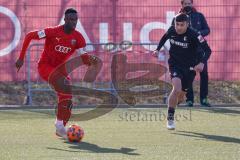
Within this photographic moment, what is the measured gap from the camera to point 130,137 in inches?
372

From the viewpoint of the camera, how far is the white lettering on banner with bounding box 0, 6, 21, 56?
47.5 ft

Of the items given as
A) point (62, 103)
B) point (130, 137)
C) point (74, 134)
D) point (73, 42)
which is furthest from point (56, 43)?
point (130, 137)

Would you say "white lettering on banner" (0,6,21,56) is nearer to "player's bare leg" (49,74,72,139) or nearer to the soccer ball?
"player's bare leg" (49,74,72,139)

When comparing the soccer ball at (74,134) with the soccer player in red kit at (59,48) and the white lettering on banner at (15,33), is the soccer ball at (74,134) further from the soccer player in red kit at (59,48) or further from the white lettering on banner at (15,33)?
the white lettering on banner at (15,33)

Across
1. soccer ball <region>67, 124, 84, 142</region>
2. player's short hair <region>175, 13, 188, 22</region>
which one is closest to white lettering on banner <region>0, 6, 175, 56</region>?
player's short hair <region>175, 13, 188, 22</region>

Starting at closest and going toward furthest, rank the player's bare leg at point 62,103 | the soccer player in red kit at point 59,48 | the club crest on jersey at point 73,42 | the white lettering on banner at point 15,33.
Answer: the player's bare leg at point 62,103 < the soccer player in red kit at point 59,48 < the club crest on jersey at point 73,42 < the white lettering on banner at point 15,33

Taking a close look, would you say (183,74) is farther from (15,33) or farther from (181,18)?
(15,33)

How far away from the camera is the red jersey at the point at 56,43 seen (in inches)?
380

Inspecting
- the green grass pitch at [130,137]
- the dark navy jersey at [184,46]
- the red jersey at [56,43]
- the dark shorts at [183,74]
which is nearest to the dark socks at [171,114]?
the green grass pitch at [130,137]

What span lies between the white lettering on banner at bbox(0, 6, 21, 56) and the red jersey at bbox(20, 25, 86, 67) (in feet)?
15.8

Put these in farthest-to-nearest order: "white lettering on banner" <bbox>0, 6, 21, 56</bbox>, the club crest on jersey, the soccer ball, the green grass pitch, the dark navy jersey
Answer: "white lettering on banner" <bbox>0, 6, 21, 56</bbox> < the dark navy jersey < the club crest on jersey < the soccer ball < the green grass pitch

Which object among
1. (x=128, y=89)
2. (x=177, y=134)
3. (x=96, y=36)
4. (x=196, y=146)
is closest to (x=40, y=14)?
(x=96, y=36)

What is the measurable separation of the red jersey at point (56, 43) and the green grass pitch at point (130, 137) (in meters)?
1.07

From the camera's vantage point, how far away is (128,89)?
47.6 feet
